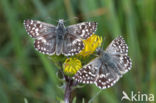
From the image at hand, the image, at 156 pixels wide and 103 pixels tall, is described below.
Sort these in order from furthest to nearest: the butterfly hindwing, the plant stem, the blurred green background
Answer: the blurred green background → the plant stem → the butterfly hindwing

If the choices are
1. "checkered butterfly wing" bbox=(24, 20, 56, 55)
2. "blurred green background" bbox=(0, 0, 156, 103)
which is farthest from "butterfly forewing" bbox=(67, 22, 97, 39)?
"blurred green background" bbox=(0, 0, 156, 103)

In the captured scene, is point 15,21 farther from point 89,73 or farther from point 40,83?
point 89,73

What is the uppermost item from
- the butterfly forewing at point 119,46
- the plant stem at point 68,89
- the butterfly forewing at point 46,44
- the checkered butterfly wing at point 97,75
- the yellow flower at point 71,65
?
the butterfly forewing at point 46,44

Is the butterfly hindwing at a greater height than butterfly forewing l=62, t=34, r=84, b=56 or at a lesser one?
lesser

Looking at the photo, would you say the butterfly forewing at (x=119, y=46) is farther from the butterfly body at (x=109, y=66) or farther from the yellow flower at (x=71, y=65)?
the yellow flower at (x=71, y=65)

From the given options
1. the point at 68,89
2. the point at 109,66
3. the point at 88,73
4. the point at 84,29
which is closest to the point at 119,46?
the point at 109,66

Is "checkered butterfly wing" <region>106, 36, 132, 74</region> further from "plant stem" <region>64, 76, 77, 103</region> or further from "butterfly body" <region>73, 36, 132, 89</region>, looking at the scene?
"plant stem" <region>64, 76, 77, 103</region>

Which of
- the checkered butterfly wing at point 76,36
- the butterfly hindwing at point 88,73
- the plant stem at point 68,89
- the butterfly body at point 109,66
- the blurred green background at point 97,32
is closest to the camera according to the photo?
the butterfly hindwing at point 88,73

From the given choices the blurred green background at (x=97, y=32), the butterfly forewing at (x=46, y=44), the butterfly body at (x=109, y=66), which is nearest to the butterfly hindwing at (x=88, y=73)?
the butterfly body at (x=109, y=66)
